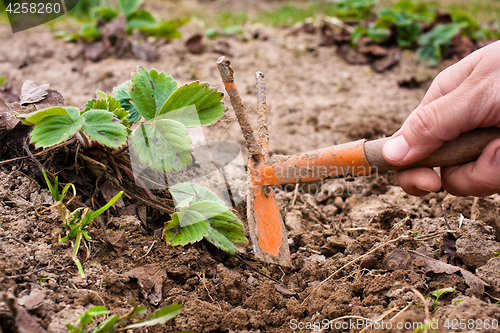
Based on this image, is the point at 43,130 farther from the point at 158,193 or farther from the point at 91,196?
the point at 158,193

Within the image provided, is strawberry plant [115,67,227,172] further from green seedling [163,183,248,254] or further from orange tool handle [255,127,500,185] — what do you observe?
orange tool handle [255,127,500,185]

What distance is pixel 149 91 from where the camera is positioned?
1.47 meters

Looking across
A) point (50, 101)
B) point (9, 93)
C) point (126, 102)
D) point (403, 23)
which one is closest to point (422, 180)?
point (126, 102)

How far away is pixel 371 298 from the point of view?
1291 millimetres

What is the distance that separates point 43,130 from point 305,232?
122 centimetres

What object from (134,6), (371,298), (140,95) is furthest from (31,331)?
(134,6)

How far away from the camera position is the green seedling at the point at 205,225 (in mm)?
1384

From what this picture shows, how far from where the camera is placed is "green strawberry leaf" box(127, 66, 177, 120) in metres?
1.44

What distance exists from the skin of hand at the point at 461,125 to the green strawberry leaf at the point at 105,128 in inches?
41.1

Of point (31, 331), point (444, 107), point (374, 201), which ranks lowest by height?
point (374, 201)

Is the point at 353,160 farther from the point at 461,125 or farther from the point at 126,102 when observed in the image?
the point at 126,102

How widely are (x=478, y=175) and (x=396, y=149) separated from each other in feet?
1.11

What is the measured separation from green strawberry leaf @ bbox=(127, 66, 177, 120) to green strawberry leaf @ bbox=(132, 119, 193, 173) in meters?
0.09

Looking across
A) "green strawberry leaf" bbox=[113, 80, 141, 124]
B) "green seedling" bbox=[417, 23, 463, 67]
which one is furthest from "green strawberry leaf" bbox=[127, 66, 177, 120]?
"green seedling" bbox=[417, 23, 463, 67]
